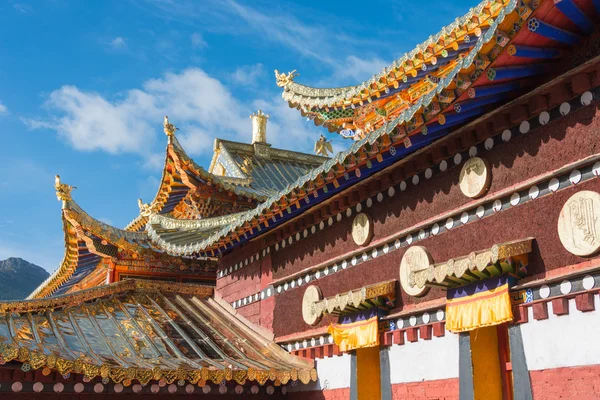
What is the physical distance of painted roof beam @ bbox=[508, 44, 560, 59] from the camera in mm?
5188

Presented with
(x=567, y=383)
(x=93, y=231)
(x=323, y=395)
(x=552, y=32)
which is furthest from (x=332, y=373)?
(x=93, y=231)

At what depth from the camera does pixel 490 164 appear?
6188mm

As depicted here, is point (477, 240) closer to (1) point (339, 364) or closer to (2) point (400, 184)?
(2) point (400, 184)

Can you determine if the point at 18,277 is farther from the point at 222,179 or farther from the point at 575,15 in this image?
the point at 575,15

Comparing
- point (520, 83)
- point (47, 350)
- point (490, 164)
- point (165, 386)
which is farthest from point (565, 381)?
point (47, 350)

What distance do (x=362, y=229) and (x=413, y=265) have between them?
3.59 ft

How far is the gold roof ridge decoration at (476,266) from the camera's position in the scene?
5.46 meters

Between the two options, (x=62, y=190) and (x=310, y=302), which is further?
(x=62, y=190)

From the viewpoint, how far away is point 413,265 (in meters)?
7.02

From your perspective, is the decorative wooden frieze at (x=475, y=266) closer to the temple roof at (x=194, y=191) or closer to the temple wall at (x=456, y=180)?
the temple wall at (x=456, y=180)

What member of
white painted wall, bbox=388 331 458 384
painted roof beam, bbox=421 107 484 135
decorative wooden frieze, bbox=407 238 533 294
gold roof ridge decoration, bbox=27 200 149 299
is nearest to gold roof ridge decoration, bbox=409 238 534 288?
decorative wooden frieze, bbox=407 238 533 294

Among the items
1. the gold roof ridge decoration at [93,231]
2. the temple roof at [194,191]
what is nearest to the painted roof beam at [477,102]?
the temple roof at [194,191]

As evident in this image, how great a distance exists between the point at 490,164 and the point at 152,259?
368 inches

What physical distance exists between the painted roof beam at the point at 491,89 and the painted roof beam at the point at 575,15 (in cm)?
72
